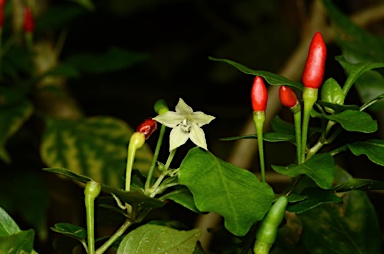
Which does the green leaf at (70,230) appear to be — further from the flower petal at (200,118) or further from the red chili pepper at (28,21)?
the red chili pepper at (28,21)

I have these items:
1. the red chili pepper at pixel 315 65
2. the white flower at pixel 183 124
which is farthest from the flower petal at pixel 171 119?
the red chili pepper at pixel 315 65

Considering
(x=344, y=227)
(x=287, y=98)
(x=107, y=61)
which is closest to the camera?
(x=287, y=98)

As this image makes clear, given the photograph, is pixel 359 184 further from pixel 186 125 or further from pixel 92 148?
pixel 92 148

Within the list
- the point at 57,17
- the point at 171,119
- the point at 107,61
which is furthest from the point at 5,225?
the point at 57,17

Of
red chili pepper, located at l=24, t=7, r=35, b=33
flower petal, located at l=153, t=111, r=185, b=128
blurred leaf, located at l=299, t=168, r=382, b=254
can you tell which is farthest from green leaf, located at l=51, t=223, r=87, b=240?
red chili pepper, located at l=24, t=7, r=35, b=33

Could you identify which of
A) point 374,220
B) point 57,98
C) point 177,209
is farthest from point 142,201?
point 177,209

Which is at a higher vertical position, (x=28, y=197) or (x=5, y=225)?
(x=5, y=225)
